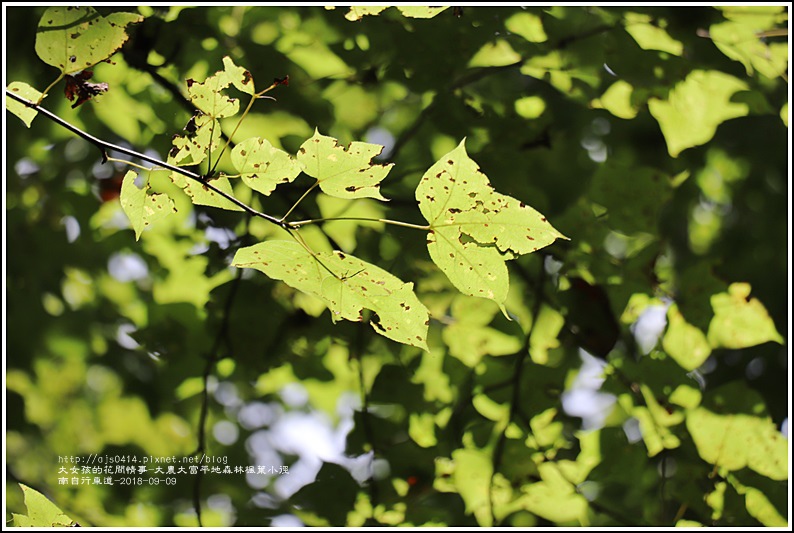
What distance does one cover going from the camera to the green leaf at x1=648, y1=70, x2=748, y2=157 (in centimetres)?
51

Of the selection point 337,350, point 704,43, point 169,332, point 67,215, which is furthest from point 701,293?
point 67,215

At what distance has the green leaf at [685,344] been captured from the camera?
526 millimetres

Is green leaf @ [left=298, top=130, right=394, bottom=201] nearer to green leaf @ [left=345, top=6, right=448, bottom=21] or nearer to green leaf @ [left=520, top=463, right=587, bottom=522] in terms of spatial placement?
green leaf @ [left=345, top=6, right=448, bottom=21]

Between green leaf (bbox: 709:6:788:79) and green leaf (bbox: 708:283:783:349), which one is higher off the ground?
green leaf (bbox: 709:6:788:79)

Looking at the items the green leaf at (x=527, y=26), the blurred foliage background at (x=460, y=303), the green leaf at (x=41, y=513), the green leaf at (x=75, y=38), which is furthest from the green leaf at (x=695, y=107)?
the green leaf at (x=41, y=513)

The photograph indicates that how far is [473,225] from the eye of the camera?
284 millimetres

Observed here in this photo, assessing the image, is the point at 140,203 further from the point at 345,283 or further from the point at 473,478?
the point at 473,478

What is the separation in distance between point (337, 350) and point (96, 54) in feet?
1.06

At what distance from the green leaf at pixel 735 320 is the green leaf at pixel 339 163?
0.40 meters

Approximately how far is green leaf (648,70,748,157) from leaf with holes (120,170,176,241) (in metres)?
0.42

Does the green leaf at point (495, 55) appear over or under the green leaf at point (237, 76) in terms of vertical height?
under

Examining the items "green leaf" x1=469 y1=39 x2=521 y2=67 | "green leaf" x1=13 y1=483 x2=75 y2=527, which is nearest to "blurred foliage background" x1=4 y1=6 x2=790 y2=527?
"green leaf" x1=469 y1=39 x2=521 y2=67

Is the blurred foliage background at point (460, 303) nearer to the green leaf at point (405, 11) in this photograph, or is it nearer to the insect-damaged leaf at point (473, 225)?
the green leaf at point (405, 11)

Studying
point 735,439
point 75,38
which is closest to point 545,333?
point 735,439
